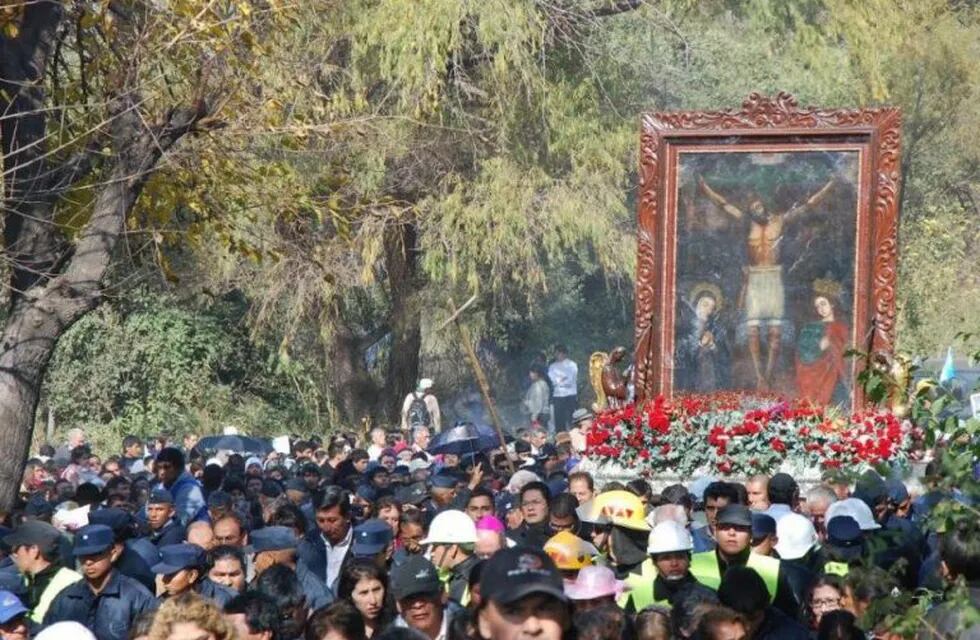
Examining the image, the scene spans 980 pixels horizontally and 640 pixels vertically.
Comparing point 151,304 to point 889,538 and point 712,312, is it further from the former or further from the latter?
point 889,538

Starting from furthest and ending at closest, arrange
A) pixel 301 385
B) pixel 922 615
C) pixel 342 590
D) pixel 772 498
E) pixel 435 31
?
pixel 301 385
pixel 435 31
pixel 772 498
pixel 342 590
pixel 922 615

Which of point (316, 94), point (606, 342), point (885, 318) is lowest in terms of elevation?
point (606, 342)

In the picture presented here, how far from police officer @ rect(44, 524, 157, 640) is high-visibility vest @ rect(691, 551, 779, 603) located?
9.03 feet

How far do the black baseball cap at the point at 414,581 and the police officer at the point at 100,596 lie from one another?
1852mm

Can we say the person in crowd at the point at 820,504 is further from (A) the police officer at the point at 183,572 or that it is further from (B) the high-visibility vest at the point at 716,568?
(A) the police officer at the point at 183,572

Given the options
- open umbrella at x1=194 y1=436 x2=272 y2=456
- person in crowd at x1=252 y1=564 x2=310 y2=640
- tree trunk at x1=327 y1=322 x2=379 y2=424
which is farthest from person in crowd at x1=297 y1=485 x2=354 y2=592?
tree trunk at x1=327 y1=322 x2=379 y2=424

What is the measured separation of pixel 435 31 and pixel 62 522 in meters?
12.8

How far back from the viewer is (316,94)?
17.6 m

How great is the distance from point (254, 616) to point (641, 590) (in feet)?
8.45

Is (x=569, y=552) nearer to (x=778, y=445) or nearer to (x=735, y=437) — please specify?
(x=778, y=445)

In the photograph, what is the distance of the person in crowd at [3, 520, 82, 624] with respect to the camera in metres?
11.3

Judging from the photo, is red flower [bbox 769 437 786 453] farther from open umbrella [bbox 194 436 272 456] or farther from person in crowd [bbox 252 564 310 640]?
person in crowd [bbox 252 564 310 640]

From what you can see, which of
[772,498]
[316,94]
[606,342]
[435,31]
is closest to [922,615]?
[772,498]

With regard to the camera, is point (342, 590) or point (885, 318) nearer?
point (342, 590)
